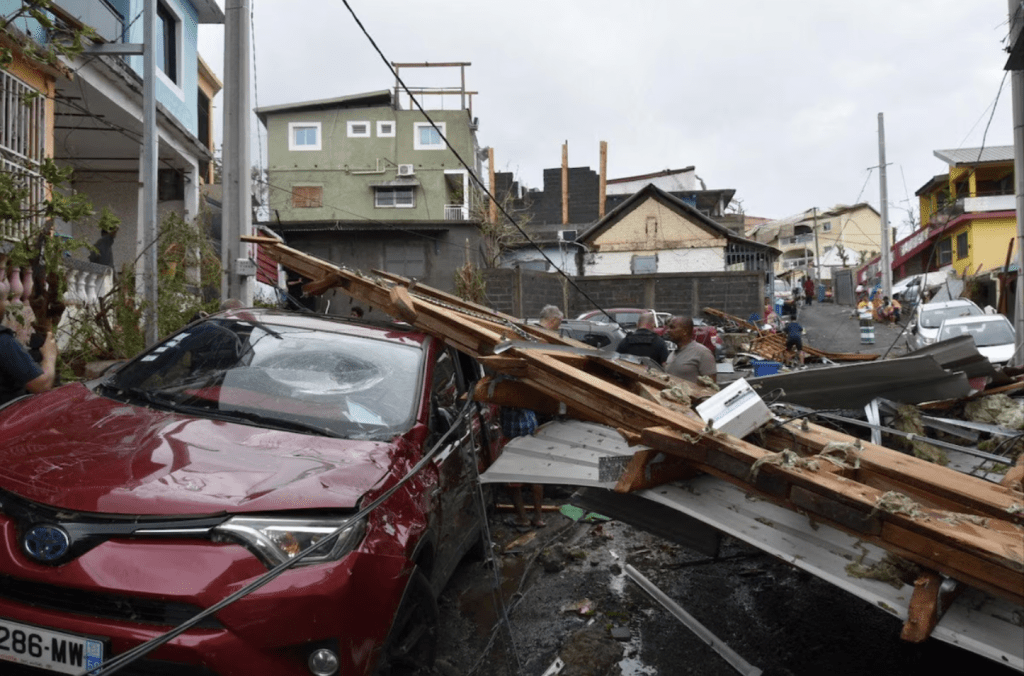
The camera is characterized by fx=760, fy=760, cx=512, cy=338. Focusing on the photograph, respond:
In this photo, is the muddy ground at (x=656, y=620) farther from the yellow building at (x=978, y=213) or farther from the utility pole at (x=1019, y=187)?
the yellow building at (x=978, y=213)

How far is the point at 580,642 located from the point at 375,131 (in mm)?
36784

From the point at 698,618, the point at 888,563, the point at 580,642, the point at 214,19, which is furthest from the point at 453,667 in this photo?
the point at 214,19

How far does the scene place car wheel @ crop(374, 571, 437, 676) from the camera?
124 inches

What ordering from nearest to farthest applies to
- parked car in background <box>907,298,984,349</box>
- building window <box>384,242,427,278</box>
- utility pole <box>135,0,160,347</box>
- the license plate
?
the license plate < utility pole <box>135,0,160,347</box> < parked car in background <box>907,298,984,349</box> < building window <box>384,242,427,278</box>

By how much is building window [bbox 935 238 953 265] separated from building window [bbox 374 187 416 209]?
26492 millimetres

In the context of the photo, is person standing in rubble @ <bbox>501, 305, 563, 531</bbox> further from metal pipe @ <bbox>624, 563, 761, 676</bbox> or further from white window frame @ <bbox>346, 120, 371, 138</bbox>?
white window frame @ <bbox>346, 120, 371, 138</bbox>

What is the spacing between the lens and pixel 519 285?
23.8 metres

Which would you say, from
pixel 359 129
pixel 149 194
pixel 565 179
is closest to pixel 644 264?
pixel 565 179

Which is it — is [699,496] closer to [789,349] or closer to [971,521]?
[971,521]

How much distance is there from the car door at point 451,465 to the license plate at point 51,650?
1.56 m

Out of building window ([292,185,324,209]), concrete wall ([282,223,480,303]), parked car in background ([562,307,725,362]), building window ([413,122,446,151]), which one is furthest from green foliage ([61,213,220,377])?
building window ([413,122,446,151])

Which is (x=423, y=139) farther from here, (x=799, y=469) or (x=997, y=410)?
(x=799, y=469)

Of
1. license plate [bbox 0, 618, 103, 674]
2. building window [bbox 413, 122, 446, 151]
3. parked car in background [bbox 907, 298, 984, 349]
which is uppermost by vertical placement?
building window [bbox 413, 122, 446, 151]

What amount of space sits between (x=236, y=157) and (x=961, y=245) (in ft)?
125
